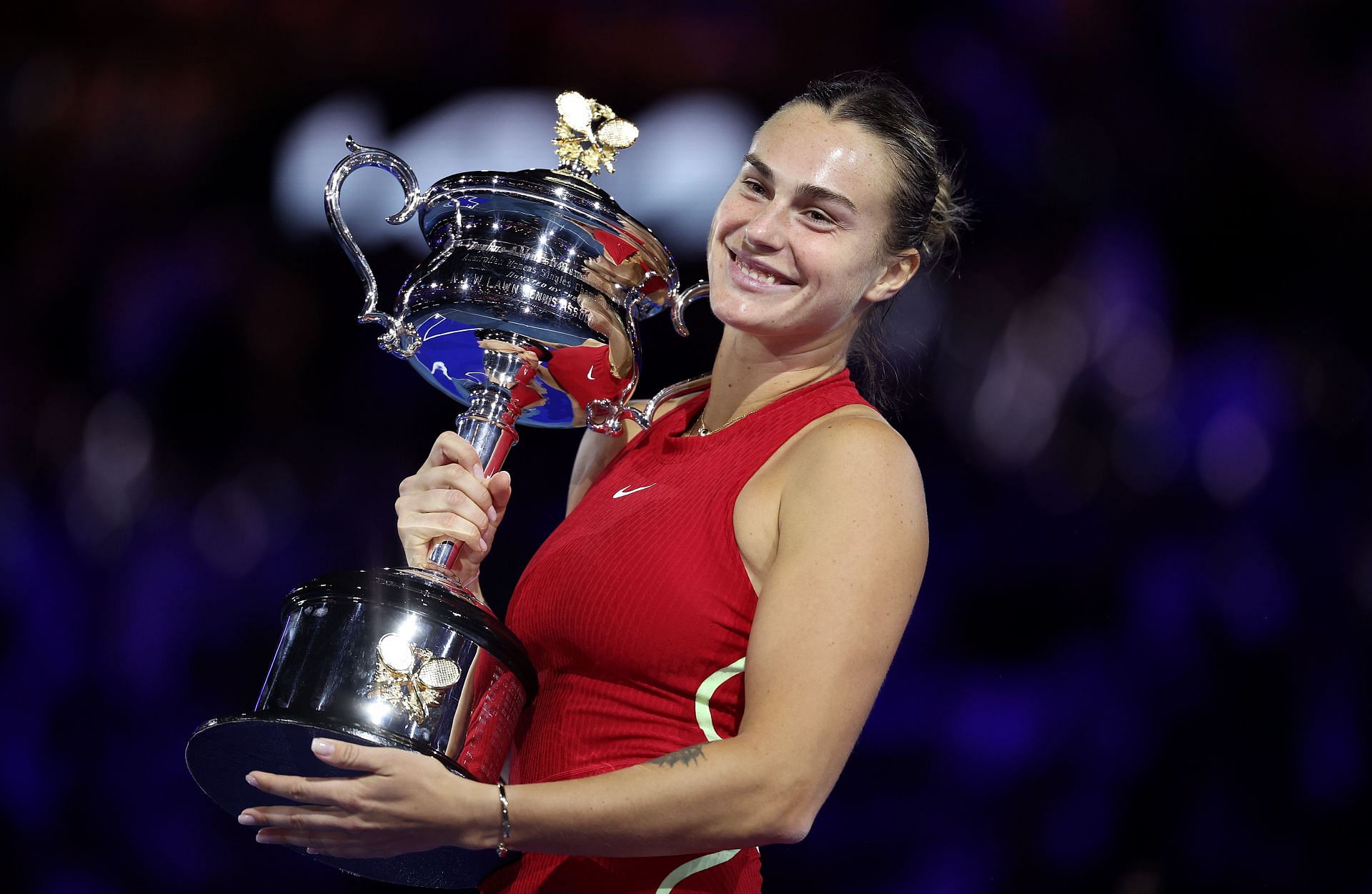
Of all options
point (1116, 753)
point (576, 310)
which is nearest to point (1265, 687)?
point (1116, 753)

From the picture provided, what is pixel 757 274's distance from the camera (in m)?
1.30

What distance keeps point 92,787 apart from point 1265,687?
1.91 metres

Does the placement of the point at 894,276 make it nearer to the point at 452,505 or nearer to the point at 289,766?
the point at 452,505

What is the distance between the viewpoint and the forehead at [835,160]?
1283 mm

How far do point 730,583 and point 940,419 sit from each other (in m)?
1.01

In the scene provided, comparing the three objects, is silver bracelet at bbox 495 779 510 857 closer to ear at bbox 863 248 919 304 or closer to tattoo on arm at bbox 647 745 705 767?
tattoo on arm at bbox 647 745 705 767

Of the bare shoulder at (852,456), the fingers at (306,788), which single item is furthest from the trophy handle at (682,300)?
the fingers at (306,788)

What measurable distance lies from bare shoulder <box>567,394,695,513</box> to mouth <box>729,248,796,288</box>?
0.24m

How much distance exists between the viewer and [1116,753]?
202cm

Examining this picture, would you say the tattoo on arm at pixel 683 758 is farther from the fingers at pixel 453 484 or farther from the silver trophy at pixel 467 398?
the fingers at pixel 453 484

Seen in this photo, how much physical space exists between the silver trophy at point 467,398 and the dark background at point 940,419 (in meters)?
0.74

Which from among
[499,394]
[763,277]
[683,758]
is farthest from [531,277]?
[683,758]

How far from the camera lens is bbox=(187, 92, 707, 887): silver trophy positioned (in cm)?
106

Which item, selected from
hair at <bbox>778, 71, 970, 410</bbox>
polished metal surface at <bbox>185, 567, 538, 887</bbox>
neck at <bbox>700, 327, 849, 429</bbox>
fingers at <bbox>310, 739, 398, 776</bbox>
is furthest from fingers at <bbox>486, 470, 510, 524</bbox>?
hair at <bbox>778, 71, 970, 410</bbox>
